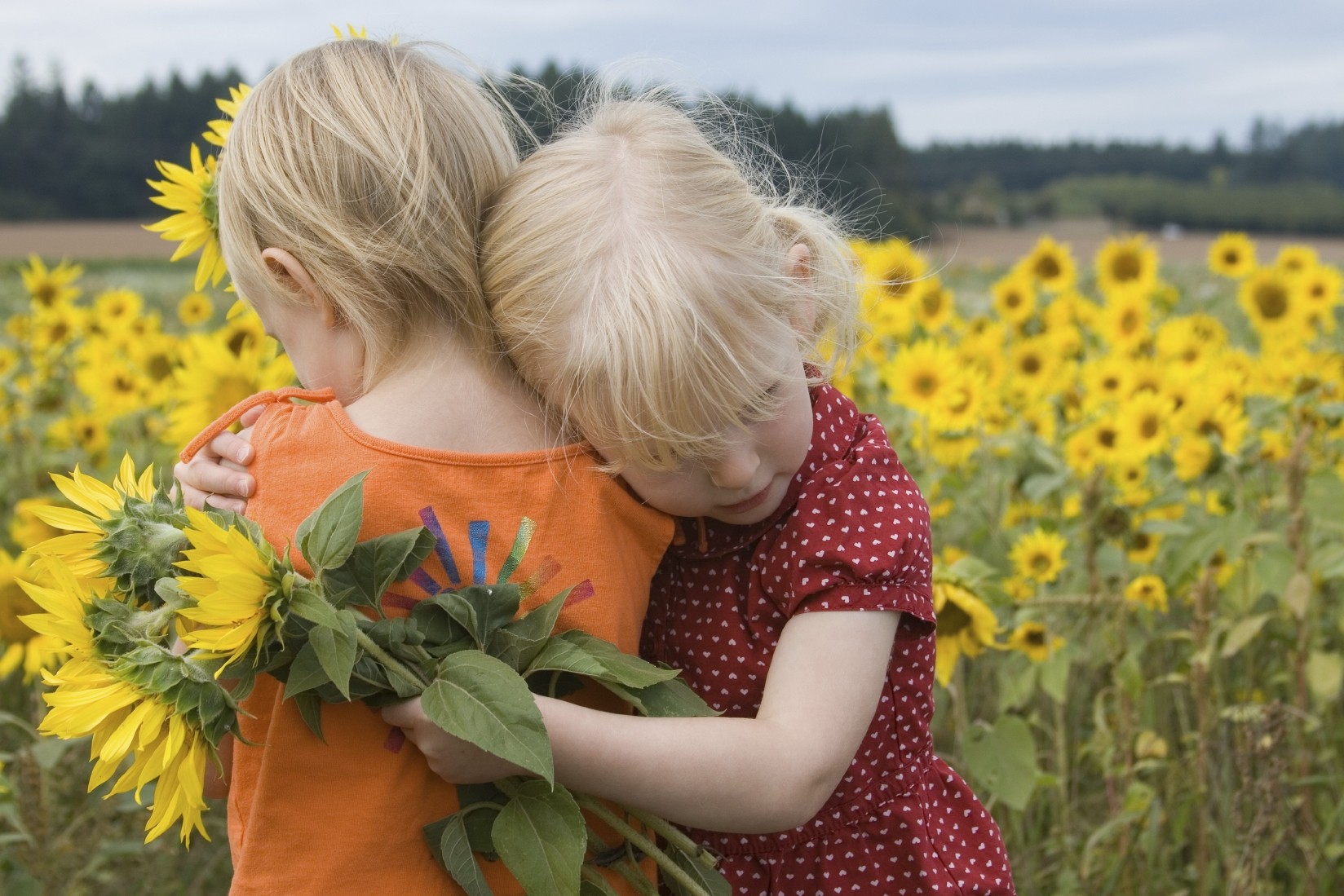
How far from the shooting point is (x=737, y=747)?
1.07 meters

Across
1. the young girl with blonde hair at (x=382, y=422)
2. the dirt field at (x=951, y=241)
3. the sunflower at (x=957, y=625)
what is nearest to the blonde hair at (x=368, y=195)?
the young girl with blonde hair at (x=382, y=422)

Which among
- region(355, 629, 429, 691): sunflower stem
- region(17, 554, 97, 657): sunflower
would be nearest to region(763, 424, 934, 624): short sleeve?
region(355, 629, 429, 691): sunflower stem

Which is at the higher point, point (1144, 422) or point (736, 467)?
point (736, 467)

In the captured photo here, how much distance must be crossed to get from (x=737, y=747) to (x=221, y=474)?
0.49 m

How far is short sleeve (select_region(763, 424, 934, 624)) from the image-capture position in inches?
45.3

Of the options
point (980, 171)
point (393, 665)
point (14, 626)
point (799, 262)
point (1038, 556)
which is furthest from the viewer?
point (980, 171)

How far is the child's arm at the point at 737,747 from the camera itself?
1.05m

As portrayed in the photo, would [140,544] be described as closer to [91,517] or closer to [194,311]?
[91,517]

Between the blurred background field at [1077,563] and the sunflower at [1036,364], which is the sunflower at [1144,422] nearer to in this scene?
the blurred background field at [1077,563]

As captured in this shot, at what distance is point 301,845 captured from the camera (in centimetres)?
109

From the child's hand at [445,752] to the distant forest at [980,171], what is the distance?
1960cm

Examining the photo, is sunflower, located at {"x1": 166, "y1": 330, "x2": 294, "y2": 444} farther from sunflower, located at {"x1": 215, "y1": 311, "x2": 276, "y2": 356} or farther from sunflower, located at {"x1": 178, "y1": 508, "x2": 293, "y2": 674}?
sunflower, located at {"x1": 178, "y1": 508, "x2": 293, "y2": 674}

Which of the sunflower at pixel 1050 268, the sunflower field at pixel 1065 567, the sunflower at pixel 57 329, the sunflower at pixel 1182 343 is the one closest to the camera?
the sunflower field at pixel 1065 567

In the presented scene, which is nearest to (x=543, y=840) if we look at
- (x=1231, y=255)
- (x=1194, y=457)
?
(x=1194, y=457)
